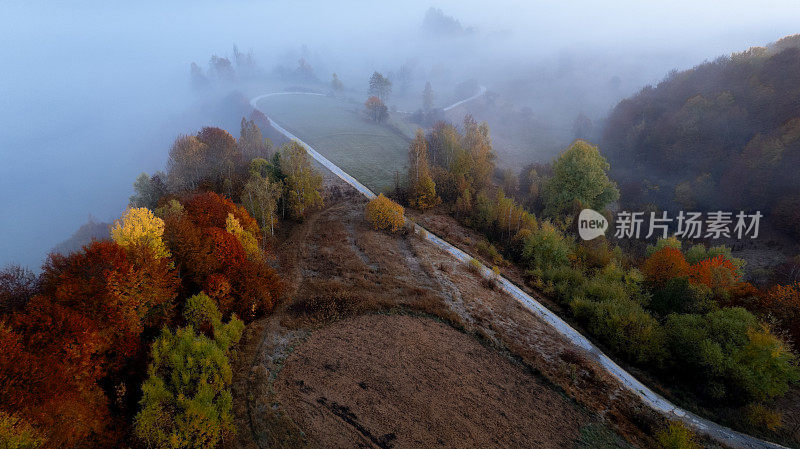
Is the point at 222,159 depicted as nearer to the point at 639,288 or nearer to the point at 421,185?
the point at 421,185

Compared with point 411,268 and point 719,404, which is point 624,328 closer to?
point 719,404

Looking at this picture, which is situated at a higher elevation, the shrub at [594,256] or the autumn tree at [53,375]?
the autumn tree at [53,375]

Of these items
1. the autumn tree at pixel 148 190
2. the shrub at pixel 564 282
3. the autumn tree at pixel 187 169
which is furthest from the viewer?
the autumn tree at pixel 187 169

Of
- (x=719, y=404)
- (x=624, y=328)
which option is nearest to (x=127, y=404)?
(x=624, y=328)

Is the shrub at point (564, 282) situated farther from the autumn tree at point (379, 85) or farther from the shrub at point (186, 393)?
the autumn tree at point (379, 85)

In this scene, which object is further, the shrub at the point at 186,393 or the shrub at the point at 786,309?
the shrub at the point at 786,309

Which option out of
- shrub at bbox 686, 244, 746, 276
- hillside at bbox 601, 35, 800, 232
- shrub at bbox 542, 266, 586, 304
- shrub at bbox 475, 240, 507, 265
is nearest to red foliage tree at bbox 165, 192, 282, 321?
shrub at bbox 475, 240, 507, 265

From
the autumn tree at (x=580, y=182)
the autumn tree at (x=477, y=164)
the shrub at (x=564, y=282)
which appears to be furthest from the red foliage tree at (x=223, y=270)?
the autumn tree at (x=580, y=182)
